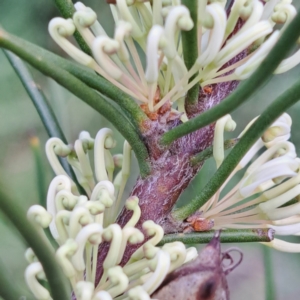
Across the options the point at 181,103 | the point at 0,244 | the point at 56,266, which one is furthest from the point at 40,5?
the point at 56,266

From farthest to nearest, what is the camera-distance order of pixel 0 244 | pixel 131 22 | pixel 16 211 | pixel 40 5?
pixel 40 5, pixel 0 244, pixel 131 22, pixel 16 211

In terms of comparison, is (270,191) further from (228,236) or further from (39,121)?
(39,121)

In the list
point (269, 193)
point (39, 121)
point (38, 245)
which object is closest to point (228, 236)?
point (269, 193)

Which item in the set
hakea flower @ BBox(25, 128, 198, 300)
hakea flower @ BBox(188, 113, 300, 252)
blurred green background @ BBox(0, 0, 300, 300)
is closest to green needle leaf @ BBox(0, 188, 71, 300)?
hakea flower @ BBox(25, 128, 198, 300)

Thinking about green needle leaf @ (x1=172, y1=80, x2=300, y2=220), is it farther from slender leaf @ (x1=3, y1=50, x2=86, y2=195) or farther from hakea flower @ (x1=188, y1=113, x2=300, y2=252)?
slender leaf @ (x1=3, y1=50, x2=86, y2=195)

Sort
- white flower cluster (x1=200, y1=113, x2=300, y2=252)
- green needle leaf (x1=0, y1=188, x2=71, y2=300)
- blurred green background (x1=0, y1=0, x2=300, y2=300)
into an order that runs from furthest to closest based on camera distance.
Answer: blurred green background (x1=0, y1=0, x2=300, y2=300) → white flower cluster (x1=200, y1=113, x2=300, y2=252) → green needle leaf (x1=0, y1=188, x2=71, y2=300)

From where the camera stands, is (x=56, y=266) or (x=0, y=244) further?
(x=0, y=244)

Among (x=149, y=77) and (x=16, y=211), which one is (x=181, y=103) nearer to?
(x=149, y=77)
